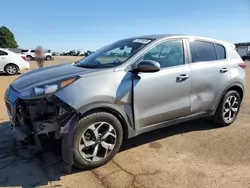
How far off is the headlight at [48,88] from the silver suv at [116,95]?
0.01 metres

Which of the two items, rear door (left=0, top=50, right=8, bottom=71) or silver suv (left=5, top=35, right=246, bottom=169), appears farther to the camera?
rear door (left=0, top=50, right=8, bottom=71)

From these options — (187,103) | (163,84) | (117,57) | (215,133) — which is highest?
(117,57)

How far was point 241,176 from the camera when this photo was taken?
11.7 ft

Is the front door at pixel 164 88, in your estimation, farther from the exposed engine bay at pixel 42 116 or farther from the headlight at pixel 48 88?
the exposed engine bay at pixel 42 116

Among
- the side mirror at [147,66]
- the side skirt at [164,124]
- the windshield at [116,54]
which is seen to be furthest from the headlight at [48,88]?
the side skirt at [164,124]

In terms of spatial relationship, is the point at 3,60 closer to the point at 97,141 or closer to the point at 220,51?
the point at 220,51

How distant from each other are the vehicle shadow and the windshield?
1.34 meters

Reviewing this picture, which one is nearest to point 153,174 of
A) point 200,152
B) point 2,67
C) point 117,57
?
point 200,152

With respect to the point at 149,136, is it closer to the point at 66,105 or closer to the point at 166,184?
the point at 166,184

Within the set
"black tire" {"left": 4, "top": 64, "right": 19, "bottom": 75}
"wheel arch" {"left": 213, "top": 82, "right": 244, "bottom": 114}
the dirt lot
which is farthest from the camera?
"black tire" {"left": 4, "top": 64, "right": 19, "bottom": 75}

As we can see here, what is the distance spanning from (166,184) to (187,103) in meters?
1.61

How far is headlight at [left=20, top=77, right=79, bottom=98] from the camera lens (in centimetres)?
346

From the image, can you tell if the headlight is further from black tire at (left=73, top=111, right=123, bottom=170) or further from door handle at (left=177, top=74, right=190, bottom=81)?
door handle at (left=177, top=74, right=190, bottom=81)

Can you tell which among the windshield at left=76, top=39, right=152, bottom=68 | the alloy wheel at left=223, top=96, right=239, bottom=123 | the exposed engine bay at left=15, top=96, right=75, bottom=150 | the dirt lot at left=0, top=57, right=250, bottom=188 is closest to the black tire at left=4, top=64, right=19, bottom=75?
the dirt lot at left=0, top=57, right=250, bottom=188
